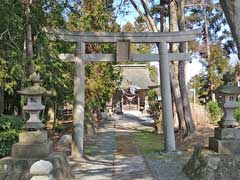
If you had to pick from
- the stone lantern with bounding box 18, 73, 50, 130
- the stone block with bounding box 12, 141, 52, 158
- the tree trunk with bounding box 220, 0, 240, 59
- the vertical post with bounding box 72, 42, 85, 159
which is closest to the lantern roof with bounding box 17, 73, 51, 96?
the stone lantern with bounding box 18, 73, 50, 130

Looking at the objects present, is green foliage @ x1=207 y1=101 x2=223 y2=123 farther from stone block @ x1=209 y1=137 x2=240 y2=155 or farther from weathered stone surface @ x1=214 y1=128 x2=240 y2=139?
stone block @ x1=209 y1=137 x2=240 y2=155

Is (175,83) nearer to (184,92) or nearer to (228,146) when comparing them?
(184,92)

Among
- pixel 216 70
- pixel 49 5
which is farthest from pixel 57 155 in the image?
pixel 216 70

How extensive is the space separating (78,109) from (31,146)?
416 cm

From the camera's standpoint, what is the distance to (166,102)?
1199cm

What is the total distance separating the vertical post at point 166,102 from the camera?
11.9 metres

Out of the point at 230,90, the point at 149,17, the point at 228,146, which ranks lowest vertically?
the point at 228,146

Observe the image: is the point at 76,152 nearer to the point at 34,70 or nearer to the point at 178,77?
the point at 34,70

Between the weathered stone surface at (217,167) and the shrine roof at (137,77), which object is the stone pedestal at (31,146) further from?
the shrine roof at (137,77)

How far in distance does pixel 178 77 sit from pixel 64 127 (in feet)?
23.1

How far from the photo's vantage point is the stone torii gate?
11727mm

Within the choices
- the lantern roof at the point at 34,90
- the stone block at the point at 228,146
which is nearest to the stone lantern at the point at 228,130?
the stone block at the point at 228,146

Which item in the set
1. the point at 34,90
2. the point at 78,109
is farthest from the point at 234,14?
the point at 78,109

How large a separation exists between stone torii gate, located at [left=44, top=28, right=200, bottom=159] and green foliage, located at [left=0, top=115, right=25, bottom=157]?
190 centimetres
